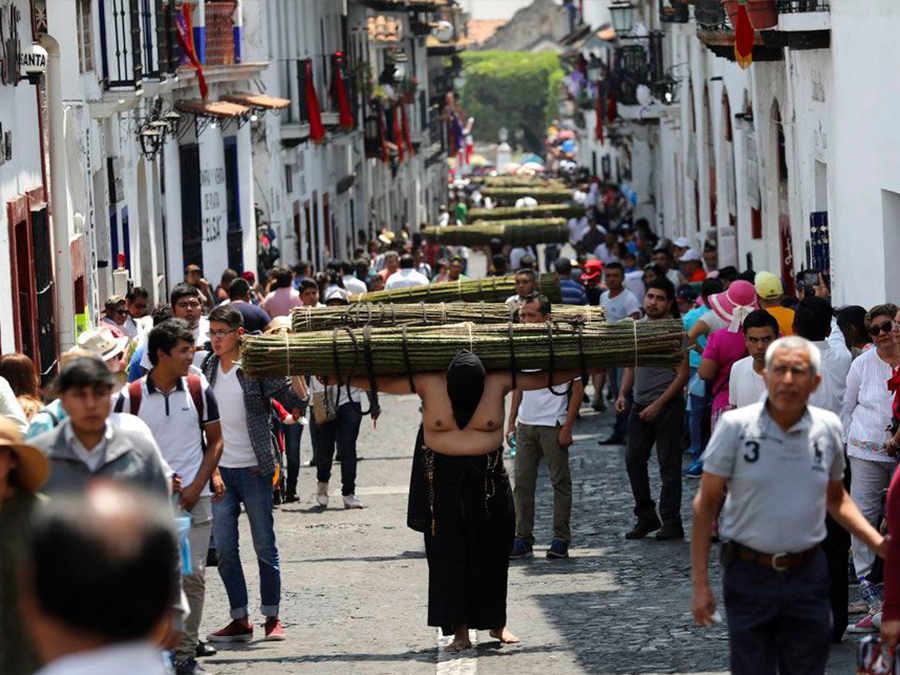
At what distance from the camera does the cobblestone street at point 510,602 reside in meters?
9.22

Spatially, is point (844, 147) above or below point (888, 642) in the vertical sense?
above

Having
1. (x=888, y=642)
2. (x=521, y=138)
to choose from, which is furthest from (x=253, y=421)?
(x=521, y=138)

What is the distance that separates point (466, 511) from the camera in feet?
31.2

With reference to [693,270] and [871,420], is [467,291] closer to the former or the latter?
[693,270]

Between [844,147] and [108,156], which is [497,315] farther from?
[108,156]

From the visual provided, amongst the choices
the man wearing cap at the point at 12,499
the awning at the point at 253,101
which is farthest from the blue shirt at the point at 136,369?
the awning at the point at 253,101

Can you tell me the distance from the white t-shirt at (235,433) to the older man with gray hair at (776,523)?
3.60 m

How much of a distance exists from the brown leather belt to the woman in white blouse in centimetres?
272

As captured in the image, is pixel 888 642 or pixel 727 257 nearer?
pixel 888 642

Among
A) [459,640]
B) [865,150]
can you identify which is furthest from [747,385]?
[865,150]

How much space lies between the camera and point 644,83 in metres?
35.3

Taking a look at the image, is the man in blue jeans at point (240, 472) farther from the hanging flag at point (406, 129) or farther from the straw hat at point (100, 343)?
the hanging flag at point (406, 129)

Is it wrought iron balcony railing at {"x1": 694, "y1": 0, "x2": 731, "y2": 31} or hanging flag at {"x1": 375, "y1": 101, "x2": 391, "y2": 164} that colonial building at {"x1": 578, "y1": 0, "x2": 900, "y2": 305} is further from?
hanging flag at {"x1": 375, "y1": 101, "x2": 391, "y2": 164}

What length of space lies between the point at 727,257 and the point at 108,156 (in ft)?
27.1
